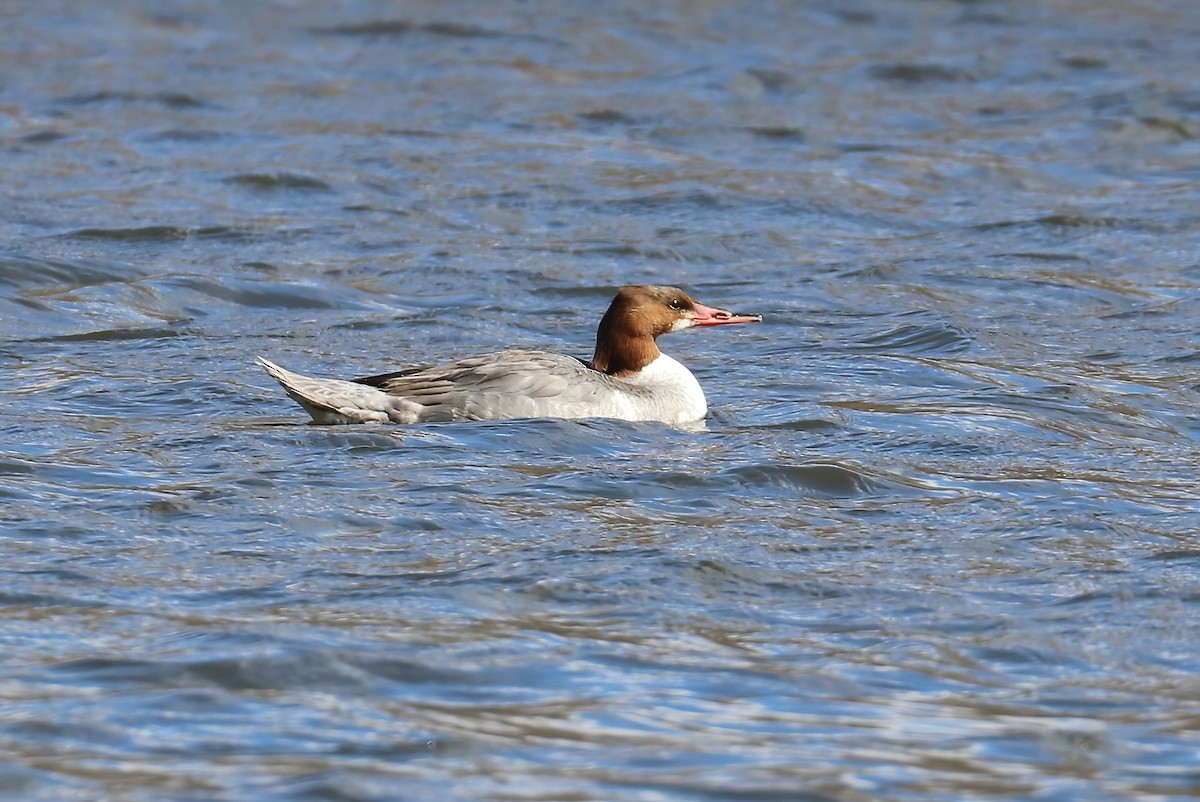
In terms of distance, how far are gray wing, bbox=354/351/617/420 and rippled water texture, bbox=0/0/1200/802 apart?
6.8 inches

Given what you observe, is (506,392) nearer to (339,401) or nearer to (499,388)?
(499,388)

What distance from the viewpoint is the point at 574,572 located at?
23.5 ft

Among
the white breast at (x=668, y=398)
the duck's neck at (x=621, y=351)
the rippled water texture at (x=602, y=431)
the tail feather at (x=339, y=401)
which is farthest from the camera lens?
the duck's neck at (x=621, y=351)

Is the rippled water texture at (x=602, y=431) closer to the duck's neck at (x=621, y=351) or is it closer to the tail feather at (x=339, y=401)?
the tail feather at (x=339, y=401)

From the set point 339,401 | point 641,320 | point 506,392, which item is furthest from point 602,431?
point 339,401

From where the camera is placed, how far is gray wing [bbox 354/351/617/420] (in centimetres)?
969

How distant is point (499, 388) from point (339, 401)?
0.73 meters

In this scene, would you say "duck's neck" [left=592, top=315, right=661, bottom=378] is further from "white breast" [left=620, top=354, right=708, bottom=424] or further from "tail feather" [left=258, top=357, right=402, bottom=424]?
"tail feather" [left=258, top=357, right=402, bottom=424]

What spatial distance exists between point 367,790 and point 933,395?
Result: 5.70 m

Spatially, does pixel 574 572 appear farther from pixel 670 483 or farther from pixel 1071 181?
pixel 1071 181

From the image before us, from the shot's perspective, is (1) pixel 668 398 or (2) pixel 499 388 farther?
(1) pixel 668 398

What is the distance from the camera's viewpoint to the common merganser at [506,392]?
→ 31.5 ft

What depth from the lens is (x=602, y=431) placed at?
31.8 ft

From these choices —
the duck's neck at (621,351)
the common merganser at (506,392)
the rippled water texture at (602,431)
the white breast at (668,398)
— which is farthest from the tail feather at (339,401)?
the duck's neck at (621,351)
